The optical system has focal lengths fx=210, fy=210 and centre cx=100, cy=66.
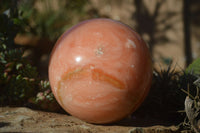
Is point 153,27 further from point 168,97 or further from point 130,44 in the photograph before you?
point 130,44

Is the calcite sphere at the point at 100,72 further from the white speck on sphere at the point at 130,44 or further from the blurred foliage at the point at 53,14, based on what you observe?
the blurred foliage at the point at 53,14

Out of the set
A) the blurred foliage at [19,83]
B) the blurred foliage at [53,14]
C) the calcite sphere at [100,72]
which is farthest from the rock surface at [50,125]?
the blurred foliage at [53,14]

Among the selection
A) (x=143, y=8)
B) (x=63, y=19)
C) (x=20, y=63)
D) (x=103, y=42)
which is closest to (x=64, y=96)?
(x=103, y=42)

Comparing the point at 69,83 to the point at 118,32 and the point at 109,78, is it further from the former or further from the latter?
the point at 118,32

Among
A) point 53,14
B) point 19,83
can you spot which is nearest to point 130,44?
point 19,83

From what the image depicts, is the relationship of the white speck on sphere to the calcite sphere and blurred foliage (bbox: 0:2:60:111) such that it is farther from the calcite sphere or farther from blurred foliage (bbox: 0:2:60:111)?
blurred foliage (bbox: 0:2:60:111)
